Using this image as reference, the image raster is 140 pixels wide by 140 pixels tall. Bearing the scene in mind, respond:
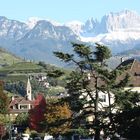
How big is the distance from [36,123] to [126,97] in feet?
168

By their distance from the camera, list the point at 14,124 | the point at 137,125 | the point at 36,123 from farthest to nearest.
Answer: the point at 14,124 → the point at 36,123 → the point at 137,125

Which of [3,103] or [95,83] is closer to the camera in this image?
[95,83]

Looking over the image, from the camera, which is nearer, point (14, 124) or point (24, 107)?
point (14, 124)

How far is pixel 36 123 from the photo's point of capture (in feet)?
301

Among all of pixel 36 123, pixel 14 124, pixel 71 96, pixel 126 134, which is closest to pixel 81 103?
pixel 71 96

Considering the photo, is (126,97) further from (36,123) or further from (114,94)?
(36,123)

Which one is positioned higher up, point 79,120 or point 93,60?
point 93,60

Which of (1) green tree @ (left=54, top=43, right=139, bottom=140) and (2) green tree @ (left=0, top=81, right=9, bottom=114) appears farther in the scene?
(2) green tree @ (left=0, top=81, right=9, bottom=114)

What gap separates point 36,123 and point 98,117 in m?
50.8

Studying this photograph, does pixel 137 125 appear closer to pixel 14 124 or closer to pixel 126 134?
pixel 126 134

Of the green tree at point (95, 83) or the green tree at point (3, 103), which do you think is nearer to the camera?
the green tree at point (95, 83)

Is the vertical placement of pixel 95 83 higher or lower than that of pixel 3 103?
lower

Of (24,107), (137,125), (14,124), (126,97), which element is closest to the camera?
(137,125)

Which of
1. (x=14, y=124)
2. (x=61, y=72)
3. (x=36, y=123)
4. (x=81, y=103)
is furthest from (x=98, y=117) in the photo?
(x=14, y=124)
